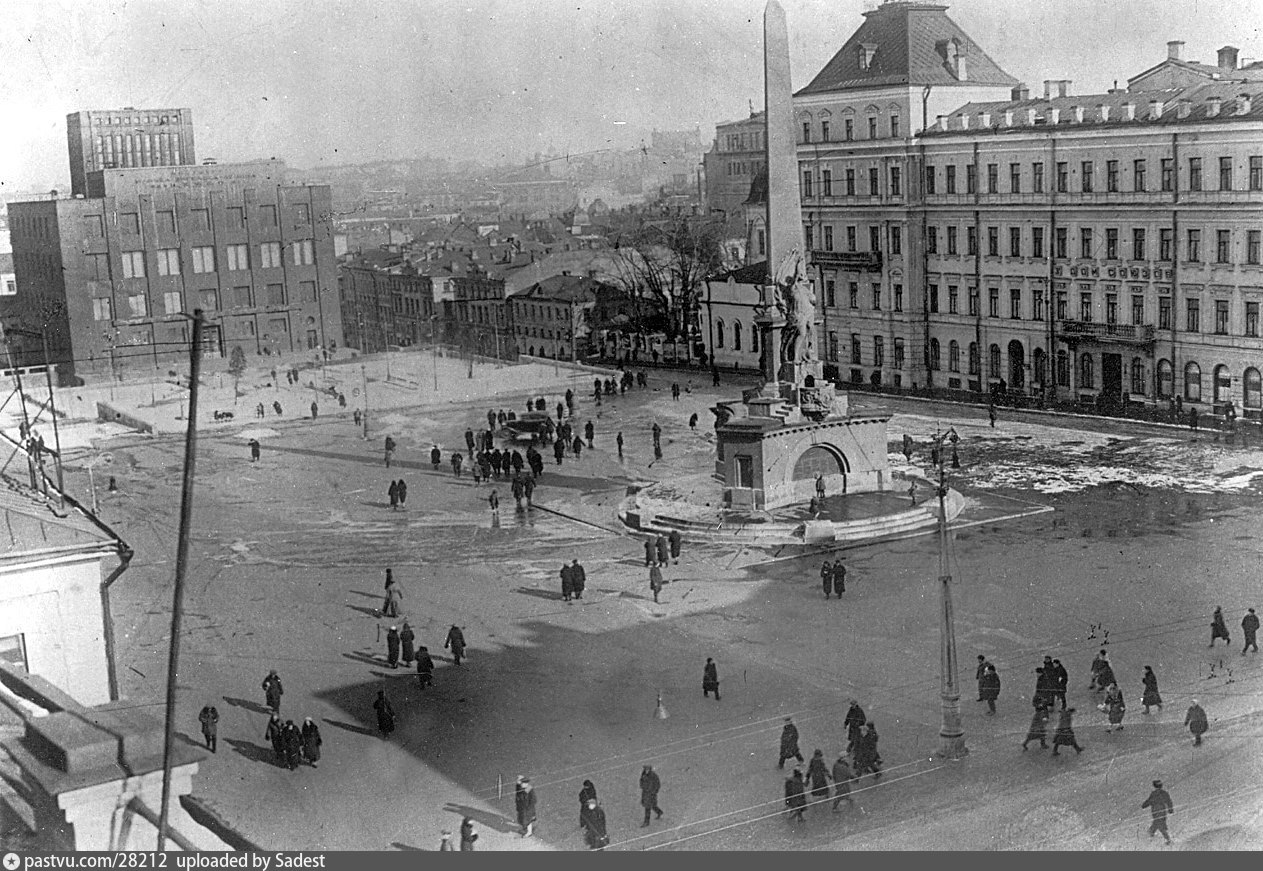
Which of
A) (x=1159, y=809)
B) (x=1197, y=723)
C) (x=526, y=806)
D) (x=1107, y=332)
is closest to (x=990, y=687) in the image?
(x=1197, y=723)

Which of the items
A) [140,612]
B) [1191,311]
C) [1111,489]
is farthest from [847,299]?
[140,612]

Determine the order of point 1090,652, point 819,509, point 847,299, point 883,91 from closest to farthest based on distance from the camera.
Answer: point 1090,652 < point 819,509 < point 883,91 < point 847,299

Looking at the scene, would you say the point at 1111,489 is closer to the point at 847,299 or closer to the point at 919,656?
the point at 919,656

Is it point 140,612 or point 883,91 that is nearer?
point 140,612

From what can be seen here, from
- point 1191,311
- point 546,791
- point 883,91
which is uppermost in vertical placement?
point 883,91

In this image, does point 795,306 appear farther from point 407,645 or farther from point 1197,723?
point 1197,723

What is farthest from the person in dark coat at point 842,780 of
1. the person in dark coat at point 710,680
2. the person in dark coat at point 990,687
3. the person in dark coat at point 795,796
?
the person in dark coat at point 710,680
